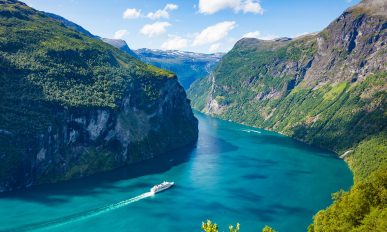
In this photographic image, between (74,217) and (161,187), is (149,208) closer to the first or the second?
(161,187)

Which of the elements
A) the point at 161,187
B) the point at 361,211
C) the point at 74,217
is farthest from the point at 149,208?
the point at 361,211

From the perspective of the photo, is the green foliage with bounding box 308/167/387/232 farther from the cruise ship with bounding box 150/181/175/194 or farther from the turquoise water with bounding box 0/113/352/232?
the cruise ship with bounding box 150/181/175/194

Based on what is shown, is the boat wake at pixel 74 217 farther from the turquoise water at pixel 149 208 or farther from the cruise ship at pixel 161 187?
the cruise ship at pixel 161 187

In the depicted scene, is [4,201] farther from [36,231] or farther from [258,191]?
[258,191]

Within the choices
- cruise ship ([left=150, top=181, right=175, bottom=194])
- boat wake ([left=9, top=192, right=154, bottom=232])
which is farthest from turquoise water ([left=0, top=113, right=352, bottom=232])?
cruise ship ([left=150, top=181, right=175, bottom=194])

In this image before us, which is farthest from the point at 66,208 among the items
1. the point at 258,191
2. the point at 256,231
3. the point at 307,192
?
the point at 307,192

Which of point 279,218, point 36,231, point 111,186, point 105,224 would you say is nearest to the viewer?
point 36,231

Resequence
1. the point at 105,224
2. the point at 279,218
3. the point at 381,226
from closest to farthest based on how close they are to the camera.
→ the point at 381,226
the point at 105,224
the point at 279,218

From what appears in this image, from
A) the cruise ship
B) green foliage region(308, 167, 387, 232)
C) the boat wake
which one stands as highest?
green foliage region(308, 167, 387, 232)
